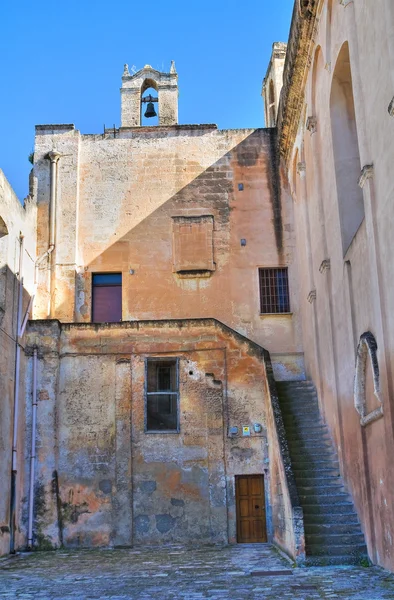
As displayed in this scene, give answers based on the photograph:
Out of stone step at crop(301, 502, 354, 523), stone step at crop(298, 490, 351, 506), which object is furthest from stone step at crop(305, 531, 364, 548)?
stone step at crop(298, 490, 351, 506)

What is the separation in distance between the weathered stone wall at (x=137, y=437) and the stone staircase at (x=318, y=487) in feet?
3.15

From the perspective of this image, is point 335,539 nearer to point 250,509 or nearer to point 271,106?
point 250,509

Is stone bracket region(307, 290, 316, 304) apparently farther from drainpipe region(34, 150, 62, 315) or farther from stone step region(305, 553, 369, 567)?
drainpipe region(34, 150, 62, 315)

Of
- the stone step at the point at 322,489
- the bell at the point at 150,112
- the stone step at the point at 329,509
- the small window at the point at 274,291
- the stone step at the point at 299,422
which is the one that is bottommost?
the stone step at the point at 329,509

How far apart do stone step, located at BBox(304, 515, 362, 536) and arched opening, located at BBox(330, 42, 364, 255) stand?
4768 millimetres

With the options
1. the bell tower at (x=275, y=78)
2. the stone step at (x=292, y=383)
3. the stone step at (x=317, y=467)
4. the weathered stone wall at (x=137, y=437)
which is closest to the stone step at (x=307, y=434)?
the stone step at (x=317, y=467)

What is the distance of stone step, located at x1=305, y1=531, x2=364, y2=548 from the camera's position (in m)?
11.8

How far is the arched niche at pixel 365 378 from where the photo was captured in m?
10.6

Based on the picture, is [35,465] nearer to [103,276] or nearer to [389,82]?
[103,276]

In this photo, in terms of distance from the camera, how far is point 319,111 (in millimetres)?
14922

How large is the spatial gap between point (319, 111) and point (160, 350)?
6342 mm

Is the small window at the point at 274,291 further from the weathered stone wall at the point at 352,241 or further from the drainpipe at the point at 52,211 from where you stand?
the drainpipe at the point at 52,211

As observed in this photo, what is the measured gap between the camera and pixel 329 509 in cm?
1262

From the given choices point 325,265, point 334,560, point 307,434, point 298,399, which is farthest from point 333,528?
point 325,265
